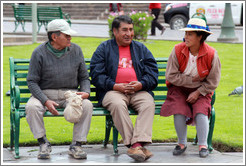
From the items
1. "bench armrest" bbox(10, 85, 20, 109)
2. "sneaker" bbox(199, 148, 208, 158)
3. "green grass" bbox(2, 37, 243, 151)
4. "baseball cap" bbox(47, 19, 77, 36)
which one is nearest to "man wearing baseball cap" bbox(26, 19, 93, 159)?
"baseball cap" bbox(47, 19, 77, 36)

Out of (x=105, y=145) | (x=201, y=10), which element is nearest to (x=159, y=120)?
(x=105, y=145)

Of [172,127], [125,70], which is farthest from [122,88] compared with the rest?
[172,127]

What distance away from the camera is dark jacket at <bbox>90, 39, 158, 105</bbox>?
5.98 metres

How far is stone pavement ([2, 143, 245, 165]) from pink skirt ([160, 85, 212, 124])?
0.43m

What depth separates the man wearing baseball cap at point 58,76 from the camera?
5.64 meters

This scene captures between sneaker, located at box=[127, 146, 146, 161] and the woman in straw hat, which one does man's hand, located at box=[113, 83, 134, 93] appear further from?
sneaker, located at box=[127, 146, 146, 161]

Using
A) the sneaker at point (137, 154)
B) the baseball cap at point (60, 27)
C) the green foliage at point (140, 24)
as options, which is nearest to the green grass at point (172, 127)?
the sneaker at point (137, 154)

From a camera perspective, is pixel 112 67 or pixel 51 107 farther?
pixel 112 67

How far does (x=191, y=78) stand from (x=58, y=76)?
141cm

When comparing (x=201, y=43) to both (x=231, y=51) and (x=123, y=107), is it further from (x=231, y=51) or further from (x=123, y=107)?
Result: (x=231, y=51)

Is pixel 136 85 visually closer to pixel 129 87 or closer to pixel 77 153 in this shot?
pixel 129 87

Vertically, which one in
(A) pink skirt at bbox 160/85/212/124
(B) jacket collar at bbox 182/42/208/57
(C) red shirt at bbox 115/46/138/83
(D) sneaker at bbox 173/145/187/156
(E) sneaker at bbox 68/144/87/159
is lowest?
(D) sneaker at bbox 173/145/187/156

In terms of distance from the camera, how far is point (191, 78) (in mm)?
5859

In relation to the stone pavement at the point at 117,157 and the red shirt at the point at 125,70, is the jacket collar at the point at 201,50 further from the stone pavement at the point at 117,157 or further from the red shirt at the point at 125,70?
the stone pavement at the point at 117,157
